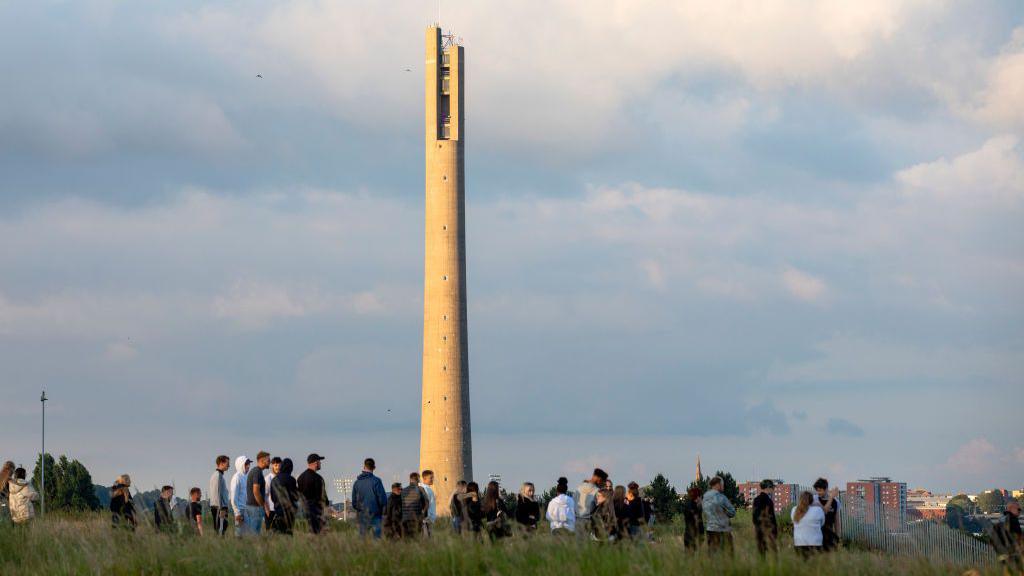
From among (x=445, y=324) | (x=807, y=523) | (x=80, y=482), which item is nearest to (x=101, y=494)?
→ (x=80, y=482)

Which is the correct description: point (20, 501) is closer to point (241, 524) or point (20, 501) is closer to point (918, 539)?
point (241, 524)

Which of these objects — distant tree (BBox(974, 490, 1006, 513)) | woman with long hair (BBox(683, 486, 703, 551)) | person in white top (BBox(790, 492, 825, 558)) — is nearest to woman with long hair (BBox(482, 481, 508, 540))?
woman with long hair (BBox(683, 486, 703, 551))

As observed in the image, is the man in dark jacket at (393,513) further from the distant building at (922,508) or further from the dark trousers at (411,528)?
the distant building at (922,508)

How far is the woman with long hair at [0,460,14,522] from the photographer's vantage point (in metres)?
22.7

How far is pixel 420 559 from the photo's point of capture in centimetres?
1686

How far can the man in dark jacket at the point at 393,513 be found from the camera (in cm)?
1997

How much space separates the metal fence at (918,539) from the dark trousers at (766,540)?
10.8 metres

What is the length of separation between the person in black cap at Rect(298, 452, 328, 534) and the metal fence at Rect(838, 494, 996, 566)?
44.1 feet

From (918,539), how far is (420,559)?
18330 millimetres

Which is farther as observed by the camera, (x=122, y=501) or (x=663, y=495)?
(x=663, y=495)

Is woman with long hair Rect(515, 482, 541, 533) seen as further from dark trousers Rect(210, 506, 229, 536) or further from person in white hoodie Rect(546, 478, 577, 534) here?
dark trousers Rect(210, 506, 229, 536)

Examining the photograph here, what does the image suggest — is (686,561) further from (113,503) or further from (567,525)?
(113,503)

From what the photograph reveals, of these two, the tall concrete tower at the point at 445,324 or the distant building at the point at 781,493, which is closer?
the distant building at the point at 781,493

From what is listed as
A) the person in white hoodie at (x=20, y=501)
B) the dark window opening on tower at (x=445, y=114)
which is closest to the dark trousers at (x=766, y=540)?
the person in white hoodie at (x=20, y=501)
